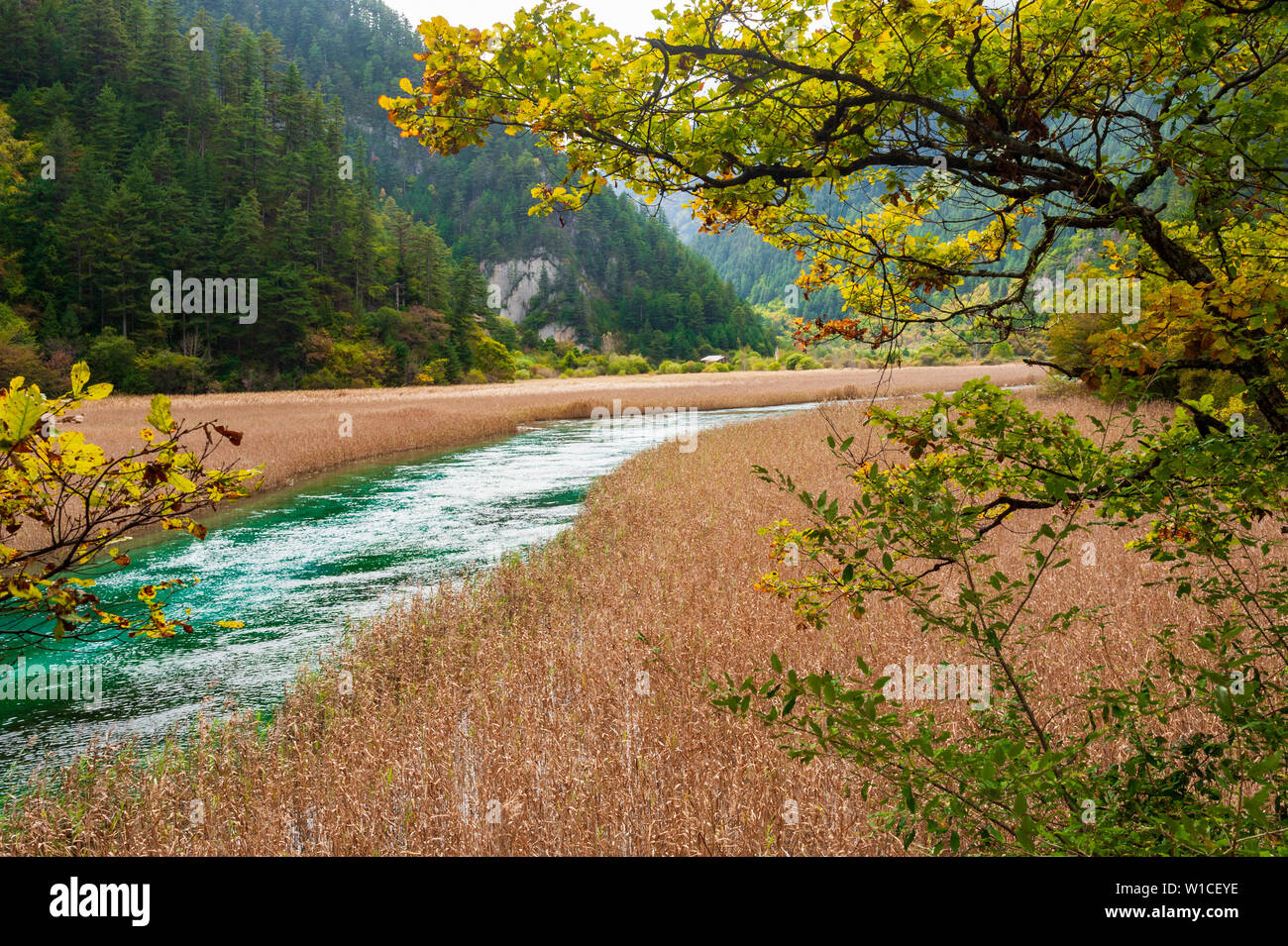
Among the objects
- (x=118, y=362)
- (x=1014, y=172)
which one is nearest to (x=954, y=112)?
(x=1014, y=172)

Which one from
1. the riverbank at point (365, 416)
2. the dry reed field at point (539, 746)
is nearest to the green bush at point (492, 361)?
the riverbank at point (365, 416)

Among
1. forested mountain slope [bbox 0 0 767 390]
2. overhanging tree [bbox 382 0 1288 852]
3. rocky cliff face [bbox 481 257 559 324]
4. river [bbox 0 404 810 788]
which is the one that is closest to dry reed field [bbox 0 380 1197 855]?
river [bbox 0 404 810 788]

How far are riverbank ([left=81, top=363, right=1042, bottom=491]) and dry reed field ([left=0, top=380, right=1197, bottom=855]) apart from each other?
6.38 metres

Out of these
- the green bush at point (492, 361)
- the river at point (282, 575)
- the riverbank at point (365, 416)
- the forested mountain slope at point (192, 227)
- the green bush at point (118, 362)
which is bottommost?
the river at point (282, 575)

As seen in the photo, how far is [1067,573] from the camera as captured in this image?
7352 millimetres

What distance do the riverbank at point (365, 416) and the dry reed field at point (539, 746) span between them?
20.9 ft

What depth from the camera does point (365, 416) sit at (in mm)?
29188

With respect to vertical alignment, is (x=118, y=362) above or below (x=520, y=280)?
below

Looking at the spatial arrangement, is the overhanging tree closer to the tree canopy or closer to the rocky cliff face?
the tree canopy

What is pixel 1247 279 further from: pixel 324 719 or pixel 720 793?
pixel 324 719

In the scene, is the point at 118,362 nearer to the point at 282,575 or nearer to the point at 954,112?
the point at 282,575

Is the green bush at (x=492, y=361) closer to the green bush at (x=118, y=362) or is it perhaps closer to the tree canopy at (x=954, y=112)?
the green bush at (x=118, y=362)

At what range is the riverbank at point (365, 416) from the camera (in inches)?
771

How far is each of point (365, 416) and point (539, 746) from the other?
27.5 metres
